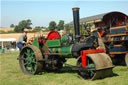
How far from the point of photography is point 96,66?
4.58 meters

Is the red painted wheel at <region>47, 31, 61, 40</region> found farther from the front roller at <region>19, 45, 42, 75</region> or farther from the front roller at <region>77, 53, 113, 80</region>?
the front roller at <region>77, 53, 113, 80</region>

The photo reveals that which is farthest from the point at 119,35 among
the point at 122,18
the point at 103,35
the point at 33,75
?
the point at 33,75

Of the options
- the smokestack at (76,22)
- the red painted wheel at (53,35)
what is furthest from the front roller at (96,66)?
the red painted wheel at (53,35)

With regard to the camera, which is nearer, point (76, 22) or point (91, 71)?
point (91, 71)

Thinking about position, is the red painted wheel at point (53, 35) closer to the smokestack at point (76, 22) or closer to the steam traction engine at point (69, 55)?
the steam traction engine at point (69, 55)

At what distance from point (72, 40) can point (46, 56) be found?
1.13 meters

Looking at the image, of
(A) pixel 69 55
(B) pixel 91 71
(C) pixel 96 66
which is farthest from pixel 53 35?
(C) pixel 96 66

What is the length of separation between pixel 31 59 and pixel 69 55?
4.64 feet

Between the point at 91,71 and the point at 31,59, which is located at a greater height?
the point at 31,59

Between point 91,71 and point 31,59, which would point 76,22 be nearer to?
point 91,71

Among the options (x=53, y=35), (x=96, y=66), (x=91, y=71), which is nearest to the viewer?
(x=96, y=66)

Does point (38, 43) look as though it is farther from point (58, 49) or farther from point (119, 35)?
point (119, 35)

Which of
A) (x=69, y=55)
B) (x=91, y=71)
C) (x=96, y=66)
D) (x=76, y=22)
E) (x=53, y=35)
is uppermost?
(x=76, y=22)

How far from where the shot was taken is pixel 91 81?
15.3 feet
